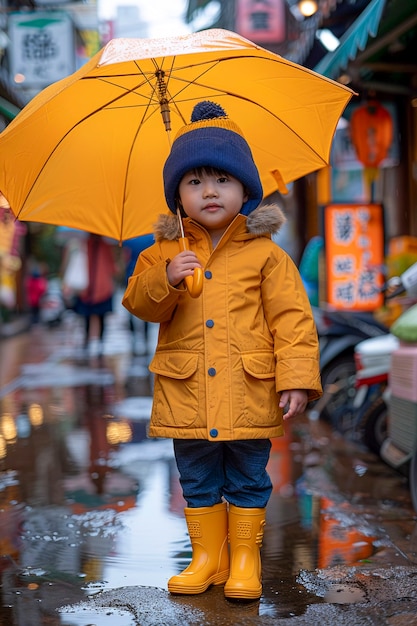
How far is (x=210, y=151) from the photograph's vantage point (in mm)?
3504

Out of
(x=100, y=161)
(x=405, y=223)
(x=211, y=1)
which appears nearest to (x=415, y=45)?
(x=405, y=223)

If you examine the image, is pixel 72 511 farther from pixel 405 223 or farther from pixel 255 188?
pixel 405 223

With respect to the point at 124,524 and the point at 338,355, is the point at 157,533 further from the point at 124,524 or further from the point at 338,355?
the point at 338,355

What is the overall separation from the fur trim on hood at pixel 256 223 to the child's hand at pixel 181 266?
0.24 m

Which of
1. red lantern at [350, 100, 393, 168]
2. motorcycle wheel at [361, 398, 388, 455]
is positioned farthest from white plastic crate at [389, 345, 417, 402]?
red lantern at [350, 100, 393, 168]

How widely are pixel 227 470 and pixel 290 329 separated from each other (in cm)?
67

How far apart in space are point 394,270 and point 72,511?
13.6 feet

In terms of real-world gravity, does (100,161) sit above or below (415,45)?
below

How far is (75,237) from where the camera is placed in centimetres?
1440

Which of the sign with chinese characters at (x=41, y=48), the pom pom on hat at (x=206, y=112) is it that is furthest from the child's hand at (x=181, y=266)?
the sign with chinese characters at (x=41, y=48)

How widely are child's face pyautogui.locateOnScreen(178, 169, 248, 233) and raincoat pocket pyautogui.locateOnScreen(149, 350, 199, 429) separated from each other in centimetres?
54

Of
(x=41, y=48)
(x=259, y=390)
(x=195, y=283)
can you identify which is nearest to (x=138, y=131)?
(x=195, y=283)

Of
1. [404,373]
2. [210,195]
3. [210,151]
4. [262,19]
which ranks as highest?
[262,19]

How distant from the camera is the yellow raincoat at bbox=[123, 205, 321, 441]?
139 inches
